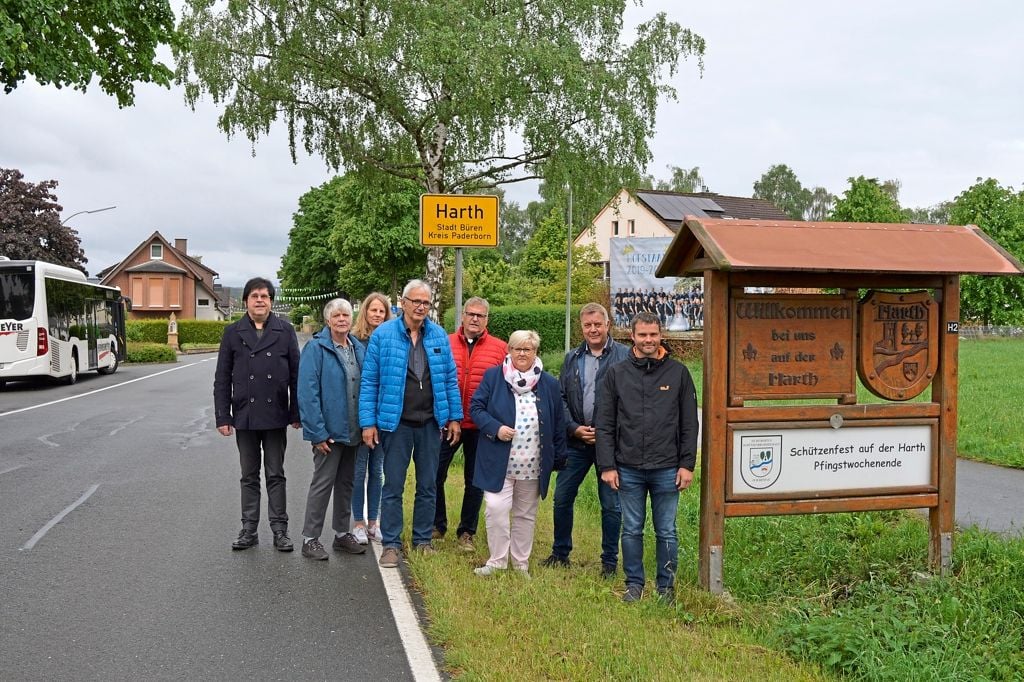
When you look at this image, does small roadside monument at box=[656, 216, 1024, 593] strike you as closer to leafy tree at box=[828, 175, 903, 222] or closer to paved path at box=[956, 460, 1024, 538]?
paved path at box=[956, 460, 1024, 538]

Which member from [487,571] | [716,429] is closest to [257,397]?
[487,571]

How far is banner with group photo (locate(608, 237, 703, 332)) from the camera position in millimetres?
29750

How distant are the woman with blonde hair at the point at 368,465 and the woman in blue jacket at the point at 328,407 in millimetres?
187

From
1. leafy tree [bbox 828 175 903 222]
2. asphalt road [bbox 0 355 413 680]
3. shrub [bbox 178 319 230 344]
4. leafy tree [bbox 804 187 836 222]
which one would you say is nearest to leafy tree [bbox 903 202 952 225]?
leafy tree [bbox 804 187 836 222]

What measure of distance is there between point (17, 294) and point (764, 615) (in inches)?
789

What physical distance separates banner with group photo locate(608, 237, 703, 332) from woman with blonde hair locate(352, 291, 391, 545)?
2316 cm

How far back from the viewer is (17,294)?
20.5 m

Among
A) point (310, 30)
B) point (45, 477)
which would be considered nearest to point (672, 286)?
point (310, 30)

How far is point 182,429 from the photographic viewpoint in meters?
13.6

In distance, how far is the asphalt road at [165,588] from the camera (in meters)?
4.31

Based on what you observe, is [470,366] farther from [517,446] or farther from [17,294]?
[17,294]

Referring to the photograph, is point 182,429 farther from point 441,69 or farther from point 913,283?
point 913,283

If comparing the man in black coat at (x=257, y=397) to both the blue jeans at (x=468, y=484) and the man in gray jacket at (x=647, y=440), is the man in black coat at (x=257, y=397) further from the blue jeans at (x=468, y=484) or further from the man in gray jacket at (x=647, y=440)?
the man in gray jacket at (x=647, y=440)

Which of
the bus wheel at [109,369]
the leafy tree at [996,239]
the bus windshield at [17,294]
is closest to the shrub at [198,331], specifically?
the bus wheel at [109,369]
